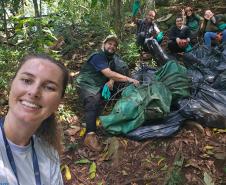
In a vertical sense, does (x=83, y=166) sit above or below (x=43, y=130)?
below

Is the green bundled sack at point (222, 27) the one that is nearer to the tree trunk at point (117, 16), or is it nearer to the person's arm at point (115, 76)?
the tree trunk at point (117, 16)

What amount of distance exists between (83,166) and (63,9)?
475 cm

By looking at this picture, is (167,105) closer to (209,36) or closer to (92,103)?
(92,103)

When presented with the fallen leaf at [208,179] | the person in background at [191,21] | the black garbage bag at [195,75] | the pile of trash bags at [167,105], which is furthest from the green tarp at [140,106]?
the person in background at [191,21]

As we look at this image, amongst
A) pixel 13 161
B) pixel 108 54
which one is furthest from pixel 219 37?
pixel 13 161

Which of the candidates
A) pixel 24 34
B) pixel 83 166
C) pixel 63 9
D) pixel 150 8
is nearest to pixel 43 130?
pixel 83 166

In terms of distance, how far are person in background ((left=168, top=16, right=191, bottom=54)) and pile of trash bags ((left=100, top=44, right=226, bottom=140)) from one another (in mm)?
1735

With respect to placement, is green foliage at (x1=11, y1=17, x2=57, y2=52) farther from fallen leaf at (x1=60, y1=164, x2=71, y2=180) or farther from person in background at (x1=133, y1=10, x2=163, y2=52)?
fallen leaf at (x1=60, y1=164, x2=71, y2=180)

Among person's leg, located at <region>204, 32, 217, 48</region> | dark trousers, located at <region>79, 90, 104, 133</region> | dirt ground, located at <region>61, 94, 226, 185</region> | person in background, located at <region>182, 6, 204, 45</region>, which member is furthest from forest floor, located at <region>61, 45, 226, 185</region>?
person in background, located at <region>182, 6, 204, 45</region>

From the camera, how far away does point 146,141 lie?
404 centimetres

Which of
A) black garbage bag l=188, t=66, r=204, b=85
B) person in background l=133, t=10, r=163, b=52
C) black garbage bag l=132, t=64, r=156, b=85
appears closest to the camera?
black garbage bag l=188, t=66, r=204, b=85

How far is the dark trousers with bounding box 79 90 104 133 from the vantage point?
14.2 feet

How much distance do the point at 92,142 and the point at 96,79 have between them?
99 cm

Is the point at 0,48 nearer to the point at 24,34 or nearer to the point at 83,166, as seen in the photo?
the point at 24,34
